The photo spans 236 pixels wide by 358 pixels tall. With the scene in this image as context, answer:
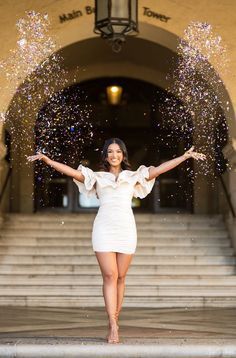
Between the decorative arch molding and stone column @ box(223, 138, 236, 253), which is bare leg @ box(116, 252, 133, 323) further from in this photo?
the decorative arch molding

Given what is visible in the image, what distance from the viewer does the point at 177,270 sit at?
459 inches

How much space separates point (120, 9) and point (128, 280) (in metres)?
4.60

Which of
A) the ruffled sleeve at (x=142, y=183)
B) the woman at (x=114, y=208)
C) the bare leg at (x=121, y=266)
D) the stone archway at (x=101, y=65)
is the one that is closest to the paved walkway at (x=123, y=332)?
the woman at (x=114, y=208)

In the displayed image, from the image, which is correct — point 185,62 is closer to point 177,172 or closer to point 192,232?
point 192,232

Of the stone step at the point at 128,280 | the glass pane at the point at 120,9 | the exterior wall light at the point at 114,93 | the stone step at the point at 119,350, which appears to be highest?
the exterior wall light at the point at 114,93

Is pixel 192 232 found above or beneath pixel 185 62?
beneath

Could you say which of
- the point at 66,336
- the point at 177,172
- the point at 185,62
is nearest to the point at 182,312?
the point at 66,336

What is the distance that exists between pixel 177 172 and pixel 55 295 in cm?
685

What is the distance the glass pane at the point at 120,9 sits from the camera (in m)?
7.75

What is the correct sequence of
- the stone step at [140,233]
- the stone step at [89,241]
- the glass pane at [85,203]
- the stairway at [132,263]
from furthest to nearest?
the glass pane at [85,203], the stone step at [140,233], the stone step at [89,241], the stairway at [132,263]

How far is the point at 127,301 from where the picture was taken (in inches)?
416

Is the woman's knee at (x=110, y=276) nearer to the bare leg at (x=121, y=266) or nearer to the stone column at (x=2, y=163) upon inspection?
the bare leg at (x=121, y=266)

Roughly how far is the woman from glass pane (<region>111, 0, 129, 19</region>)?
143 cm

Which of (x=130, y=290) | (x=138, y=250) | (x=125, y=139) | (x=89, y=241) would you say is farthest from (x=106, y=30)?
(x=125, y=139)
